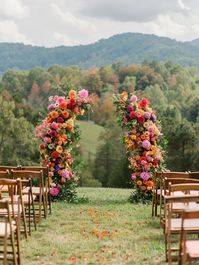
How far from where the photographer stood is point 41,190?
9.73 meters

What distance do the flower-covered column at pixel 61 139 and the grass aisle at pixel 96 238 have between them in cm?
99

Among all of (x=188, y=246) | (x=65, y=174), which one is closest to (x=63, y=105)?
(x=65, y=174)

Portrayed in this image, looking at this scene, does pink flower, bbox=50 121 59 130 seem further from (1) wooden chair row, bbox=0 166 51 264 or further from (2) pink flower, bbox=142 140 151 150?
(2) pink flower, bbox=142 140 151 150

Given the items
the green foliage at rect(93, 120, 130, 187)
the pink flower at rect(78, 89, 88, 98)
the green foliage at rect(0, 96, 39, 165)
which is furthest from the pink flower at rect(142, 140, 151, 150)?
the green foliage at rect(0, 96, 39, 165)

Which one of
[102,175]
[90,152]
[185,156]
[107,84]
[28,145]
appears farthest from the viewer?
[107,84]

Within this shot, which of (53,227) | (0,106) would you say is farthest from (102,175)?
(53,227)

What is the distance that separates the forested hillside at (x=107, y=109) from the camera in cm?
4197

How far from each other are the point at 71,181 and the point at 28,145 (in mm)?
34316

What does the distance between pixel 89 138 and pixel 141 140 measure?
57.5 meters

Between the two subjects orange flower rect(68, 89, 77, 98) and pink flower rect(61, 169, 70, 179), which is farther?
orange flower rect(68, 89, 77, 98)

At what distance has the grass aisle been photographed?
708 cm

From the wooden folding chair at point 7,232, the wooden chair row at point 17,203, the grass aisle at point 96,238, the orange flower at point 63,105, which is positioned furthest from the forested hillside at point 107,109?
the wooden folding chair at point 7,232

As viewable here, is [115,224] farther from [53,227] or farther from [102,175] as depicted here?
[102,175]

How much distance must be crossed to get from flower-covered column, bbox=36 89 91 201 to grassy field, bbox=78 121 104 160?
158ft
